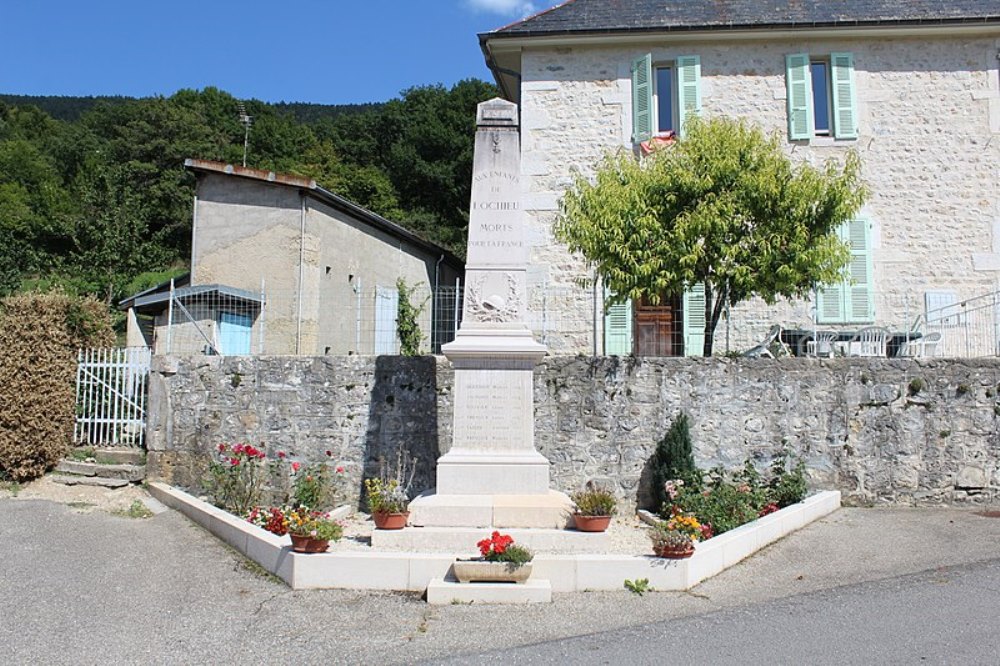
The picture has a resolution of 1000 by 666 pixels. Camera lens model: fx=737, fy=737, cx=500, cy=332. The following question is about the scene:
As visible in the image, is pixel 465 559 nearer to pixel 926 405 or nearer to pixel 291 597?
pixel 291 597

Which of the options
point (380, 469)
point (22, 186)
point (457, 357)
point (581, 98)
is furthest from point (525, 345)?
point (22, 186)

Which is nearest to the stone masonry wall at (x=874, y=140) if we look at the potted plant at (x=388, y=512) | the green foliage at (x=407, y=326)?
the green foliage at (x=407, y=326)

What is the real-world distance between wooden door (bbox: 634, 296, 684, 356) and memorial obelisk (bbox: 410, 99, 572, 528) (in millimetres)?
7241

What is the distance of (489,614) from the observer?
5.50m

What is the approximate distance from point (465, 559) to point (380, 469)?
393cm

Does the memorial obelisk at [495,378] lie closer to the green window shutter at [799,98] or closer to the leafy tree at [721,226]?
the leafy tree at [721,226]

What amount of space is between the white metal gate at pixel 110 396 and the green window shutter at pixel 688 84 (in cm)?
1105

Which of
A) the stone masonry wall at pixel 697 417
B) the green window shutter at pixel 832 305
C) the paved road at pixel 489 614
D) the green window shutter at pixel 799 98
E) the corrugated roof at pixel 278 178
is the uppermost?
the green window shutter at pixel 799 98

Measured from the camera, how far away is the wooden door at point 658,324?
48.6 feet

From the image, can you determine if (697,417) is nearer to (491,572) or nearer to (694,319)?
(491,572)

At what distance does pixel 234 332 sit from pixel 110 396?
3565mm

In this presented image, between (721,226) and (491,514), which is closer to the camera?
(491,514)

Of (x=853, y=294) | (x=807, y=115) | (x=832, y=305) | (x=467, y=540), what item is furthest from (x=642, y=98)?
(x=467, y=540)

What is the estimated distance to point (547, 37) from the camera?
598 inches
